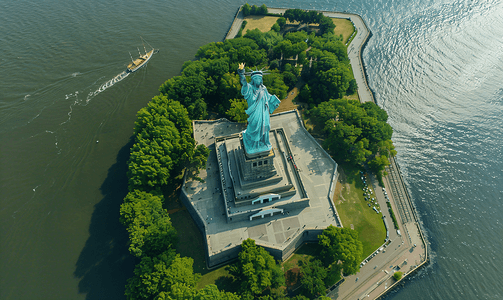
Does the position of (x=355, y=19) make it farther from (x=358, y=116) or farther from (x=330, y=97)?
(x=358, y=116)

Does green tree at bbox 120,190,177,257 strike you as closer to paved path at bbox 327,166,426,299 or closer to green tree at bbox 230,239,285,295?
green tree at bbox 230,239,285,295

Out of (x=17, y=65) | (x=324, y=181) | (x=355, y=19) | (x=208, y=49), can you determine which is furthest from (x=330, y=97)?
(x=17, y=65)

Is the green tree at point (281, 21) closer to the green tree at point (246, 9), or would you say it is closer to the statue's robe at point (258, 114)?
the green tree at point (246, 9)

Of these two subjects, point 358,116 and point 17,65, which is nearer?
point 358,116

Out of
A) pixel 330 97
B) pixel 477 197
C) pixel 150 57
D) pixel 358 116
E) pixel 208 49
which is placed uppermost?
pixel 150 57

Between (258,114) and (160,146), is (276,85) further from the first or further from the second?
(160,146)

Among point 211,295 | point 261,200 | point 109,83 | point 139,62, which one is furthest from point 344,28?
point 211,295

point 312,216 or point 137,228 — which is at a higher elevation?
point 137,228

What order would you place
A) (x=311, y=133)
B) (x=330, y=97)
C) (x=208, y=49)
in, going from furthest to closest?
(x=208, y=49)
(x=330, y=97)
(x=311, y=133)
